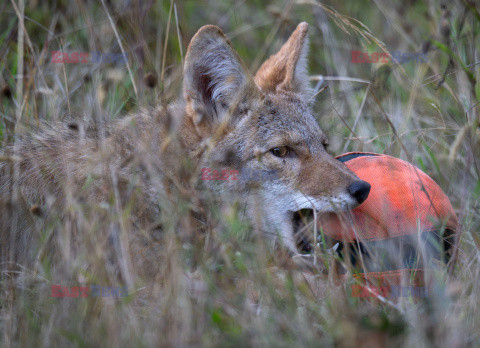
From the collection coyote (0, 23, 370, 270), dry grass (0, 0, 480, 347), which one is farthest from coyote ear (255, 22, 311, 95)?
dry grass (0, 0, 480, 347)

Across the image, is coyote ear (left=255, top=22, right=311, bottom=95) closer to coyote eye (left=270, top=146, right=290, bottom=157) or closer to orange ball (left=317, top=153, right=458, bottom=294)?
coyote eye (left=270, top=146, right=290, bottom=157)

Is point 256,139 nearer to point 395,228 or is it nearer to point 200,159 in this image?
point 200,159

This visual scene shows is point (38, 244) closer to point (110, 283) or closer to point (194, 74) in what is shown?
point (110, 283)

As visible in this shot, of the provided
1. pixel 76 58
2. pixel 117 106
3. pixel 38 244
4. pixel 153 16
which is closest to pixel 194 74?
pixel 38 244

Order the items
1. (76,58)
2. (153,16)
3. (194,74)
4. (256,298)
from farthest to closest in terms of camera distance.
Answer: (153,16) → (76,58) → (194,74) → (256,298)

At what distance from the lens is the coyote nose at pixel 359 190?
3342 millimetres

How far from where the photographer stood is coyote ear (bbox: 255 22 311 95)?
14.0 feet

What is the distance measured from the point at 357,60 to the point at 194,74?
2.91 m

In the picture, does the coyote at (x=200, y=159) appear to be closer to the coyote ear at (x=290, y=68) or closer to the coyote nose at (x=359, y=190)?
the coyote nose at (x=359, y=190)

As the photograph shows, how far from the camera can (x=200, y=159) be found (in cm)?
355

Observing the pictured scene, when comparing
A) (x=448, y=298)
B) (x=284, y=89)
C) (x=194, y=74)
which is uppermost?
(x=194, y=74)

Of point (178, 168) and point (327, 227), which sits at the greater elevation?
point (178, 168)

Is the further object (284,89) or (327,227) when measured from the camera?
(284,89)

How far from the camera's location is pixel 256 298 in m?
3.02
